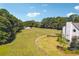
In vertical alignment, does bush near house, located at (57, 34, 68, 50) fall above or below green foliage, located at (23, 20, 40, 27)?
below

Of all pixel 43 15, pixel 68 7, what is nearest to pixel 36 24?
pixel 43 15

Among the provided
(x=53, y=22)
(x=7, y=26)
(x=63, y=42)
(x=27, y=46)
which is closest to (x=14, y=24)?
(x=7, y=26)

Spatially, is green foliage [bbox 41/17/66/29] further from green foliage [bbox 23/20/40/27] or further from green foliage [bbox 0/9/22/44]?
green foliage [bbox 0/9/22/44]

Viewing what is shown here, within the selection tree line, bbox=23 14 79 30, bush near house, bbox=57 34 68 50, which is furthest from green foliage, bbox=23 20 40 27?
bush near house, bbox=57 34 68 50

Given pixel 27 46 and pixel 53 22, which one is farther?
pixel 53 22

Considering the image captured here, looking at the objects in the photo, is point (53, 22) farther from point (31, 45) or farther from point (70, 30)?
point (31, 45)

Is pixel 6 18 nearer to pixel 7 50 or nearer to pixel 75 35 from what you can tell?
pixel 7 50
